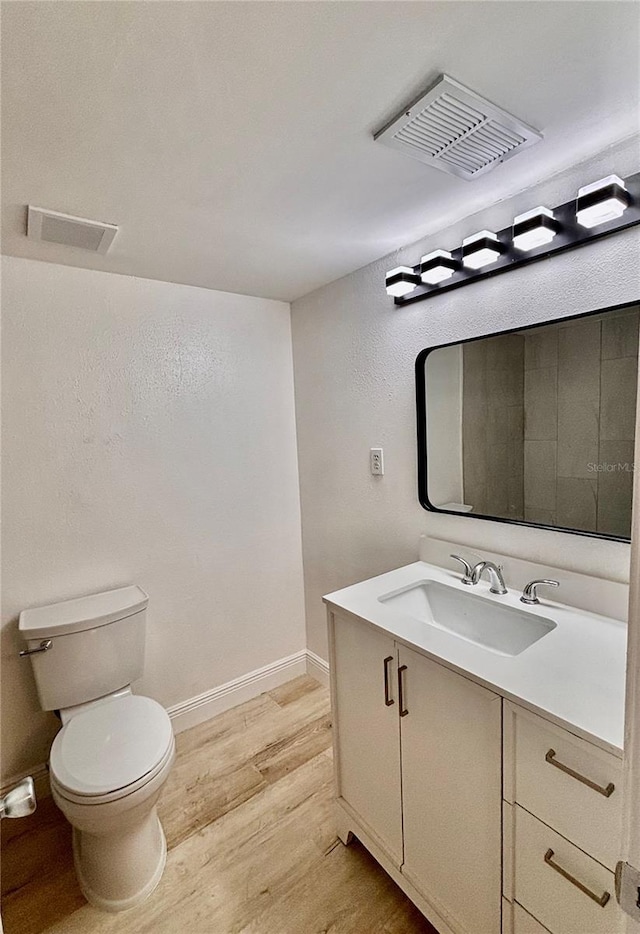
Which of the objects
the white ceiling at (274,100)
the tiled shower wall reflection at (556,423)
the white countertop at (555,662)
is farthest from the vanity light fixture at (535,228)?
the white countertop at (555,662)

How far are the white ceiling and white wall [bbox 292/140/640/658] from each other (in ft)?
0.88

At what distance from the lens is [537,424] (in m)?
1.50

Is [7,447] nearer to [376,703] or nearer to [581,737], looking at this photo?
[376,703]

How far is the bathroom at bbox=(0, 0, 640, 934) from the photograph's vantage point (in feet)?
2.95

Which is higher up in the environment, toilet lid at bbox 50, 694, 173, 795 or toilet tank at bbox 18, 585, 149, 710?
toilet tank at bbox 18, 585, 149, 710

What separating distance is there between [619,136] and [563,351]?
56 centimetres

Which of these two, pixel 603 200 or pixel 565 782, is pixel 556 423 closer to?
pixel 603 200

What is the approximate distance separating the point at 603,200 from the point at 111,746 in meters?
2.16

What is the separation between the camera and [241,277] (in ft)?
6.85

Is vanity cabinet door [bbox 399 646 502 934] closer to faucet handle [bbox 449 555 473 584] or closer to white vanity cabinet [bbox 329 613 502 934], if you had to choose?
white vanity cabinet [bbox 329 613 502 934]

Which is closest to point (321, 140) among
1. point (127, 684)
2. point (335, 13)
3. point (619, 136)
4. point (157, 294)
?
point (335, 13)

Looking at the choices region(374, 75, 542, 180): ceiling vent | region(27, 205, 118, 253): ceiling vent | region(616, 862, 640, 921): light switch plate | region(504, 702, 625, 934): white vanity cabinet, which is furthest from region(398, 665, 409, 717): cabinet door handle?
region(27, 205, 118, 253): ceiling vent

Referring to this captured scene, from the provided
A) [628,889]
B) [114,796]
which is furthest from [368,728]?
[628,889]

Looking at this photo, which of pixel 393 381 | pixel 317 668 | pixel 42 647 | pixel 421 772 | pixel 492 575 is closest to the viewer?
pixel 421 772
